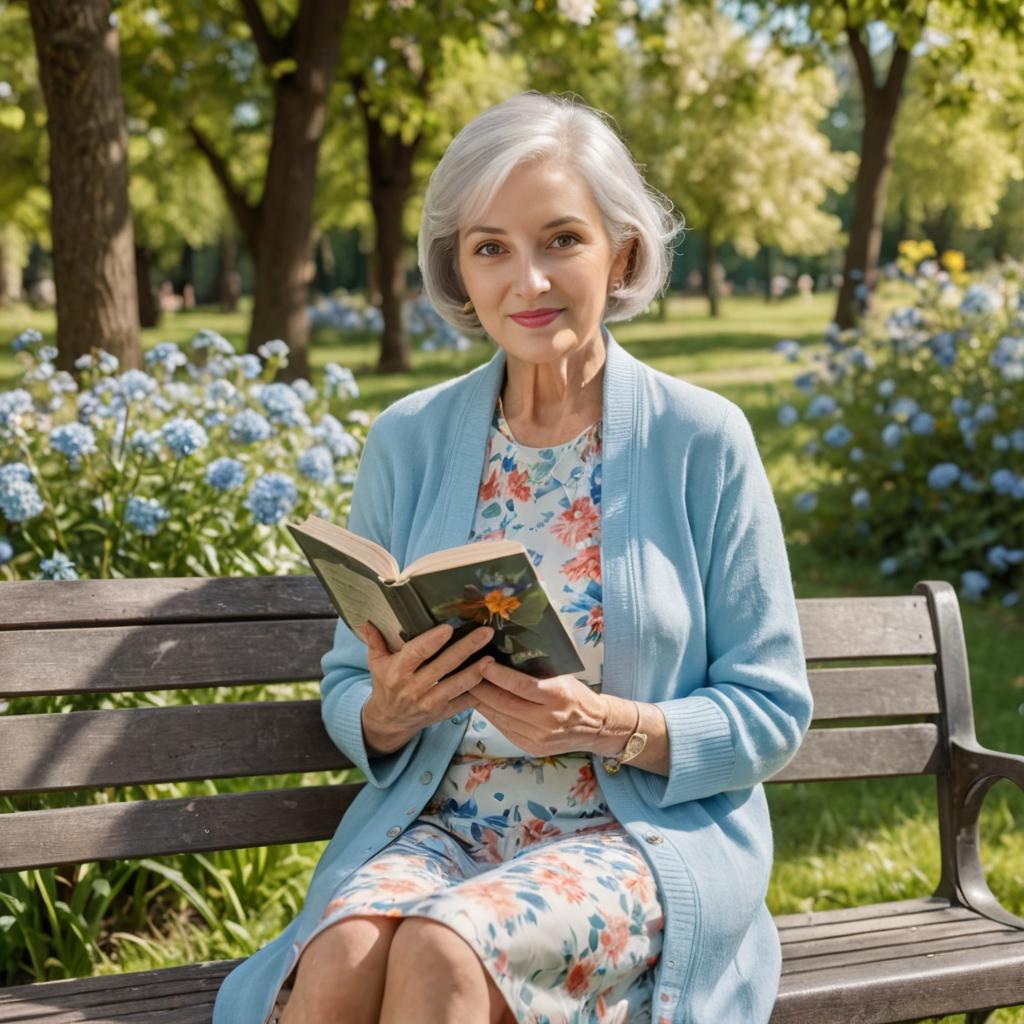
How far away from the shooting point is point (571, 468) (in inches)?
107

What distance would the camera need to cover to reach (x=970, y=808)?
A: 3.15 m

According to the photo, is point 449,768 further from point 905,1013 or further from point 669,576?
point 905,1013

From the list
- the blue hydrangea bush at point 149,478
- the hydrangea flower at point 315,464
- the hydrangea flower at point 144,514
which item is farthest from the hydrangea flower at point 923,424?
the hydrangea flower at point 144,514

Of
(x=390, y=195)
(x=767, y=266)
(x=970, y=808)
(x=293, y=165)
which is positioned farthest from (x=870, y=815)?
(x=767, y=266)

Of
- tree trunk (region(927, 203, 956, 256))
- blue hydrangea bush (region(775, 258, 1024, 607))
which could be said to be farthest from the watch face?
tree trunk (region(927, 203, 956, 256))

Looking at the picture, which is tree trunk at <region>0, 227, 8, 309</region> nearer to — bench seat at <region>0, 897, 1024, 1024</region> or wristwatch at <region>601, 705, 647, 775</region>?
bench seat at <region>0, 897, 1024, 1024</region>

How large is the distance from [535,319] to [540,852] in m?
0.96

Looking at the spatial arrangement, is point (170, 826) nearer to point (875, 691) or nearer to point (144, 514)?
point (144, 514)

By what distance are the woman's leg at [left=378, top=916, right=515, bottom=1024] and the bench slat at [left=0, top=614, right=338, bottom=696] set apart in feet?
3.17

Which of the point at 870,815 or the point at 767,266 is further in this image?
the point at 767,266

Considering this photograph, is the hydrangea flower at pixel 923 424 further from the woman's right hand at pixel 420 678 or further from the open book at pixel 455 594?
the open book at pixel 455 594

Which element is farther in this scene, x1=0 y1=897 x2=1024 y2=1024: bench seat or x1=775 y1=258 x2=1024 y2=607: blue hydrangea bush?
x1=775 y1=258 x2=1024 y2=607: blue hydrangea bush

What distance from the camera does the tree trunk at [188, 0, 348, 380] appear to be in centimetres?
1007

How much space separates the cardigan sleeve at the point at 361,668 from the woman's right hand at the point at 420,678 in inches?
3.4
